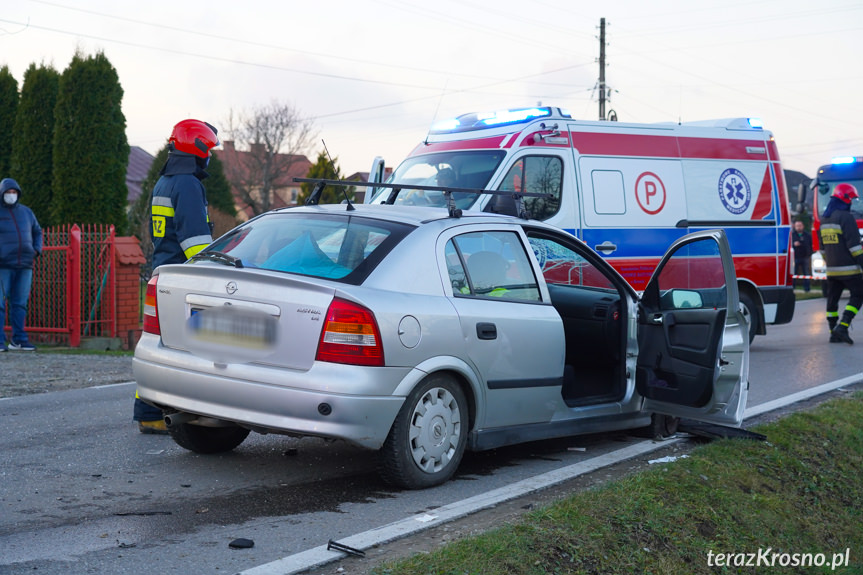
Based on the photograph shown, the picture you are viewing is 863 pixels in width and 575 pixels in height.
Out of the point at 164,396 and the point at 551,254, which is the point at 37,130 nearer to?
the point at 551,254

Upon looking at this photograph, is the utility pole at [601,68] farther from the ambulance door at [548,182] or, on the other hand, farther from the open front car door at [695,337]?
the open front car door at [695,337]

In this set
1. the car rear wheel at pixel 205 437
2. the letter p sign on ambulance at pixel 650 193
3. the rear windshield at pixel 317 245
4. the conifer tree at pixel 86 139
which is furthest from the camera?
the conifer tree at pixel 86 139

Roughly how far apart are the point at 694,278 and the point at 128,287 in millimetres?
9616

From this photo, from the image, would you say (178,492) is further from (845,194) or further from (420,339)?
(845,194)

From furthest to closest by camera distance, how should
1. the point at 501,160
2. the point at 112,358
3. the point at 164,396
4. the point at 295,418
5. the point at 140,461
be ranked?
the point at 112,358, the point at 501,160, the point at 140,461, the point at 164,396, the point at 295,418

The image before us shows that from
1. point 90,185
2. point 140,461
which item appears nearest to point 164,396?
point 140,461

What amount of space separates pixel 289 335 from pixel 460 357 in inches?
38.9

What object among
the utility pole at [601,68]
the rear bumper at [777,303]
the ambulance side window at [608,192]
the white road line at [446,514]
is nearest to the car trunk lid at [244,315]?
the white road line at [446,514]

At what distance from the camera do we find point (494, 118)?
34.7 ft

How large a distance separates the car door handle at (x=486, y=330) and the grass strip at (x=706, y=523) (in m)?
1.06

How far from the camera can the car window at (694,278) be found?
6051mm

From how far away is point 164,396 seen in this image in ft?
17.3

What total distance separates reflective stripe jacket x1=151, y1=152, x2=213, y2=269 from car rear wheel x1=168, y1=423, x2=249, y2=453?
1.26 m

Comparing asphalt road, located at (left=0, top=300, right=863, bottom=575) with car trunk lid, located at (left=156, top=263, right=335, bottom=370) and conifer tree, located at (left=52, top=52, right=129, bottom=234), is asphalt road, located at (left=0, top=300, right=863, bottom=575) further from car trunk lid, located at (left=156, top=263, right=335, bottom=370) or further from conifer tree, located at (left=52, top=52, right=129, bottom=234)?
conifer tree, located at (left=52, top=52, right=129, bottom=234)
